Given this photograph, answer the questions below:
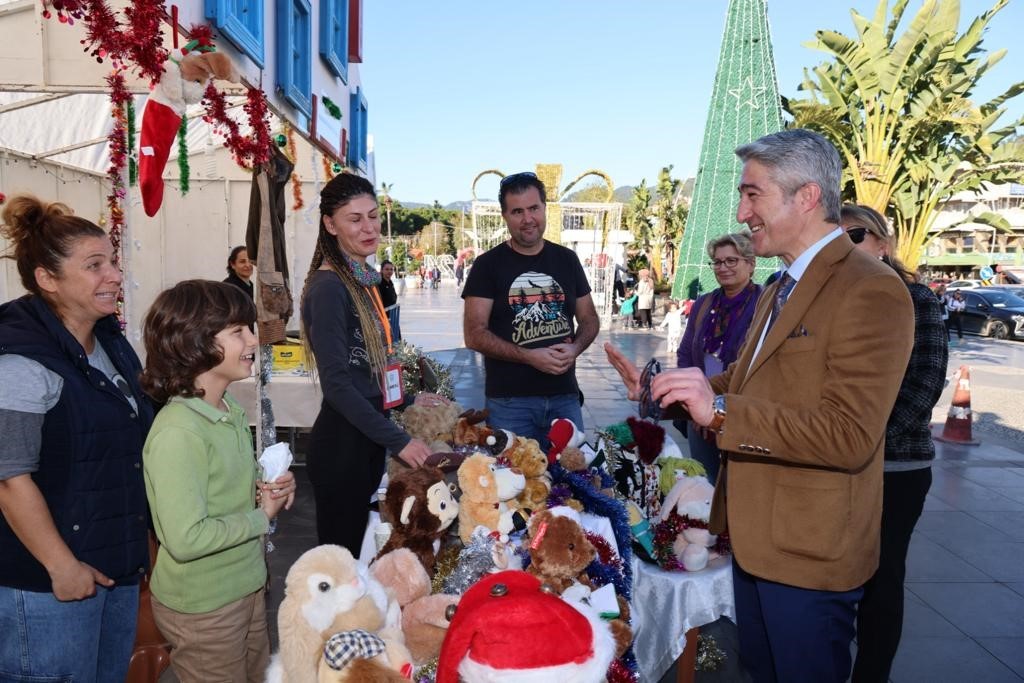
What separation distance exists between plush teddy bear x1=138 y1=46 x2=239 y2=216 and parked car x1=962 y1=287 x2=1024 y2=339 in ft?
77.1

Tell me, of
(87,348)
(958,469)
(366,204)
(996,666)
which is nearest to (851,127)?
(958,469)

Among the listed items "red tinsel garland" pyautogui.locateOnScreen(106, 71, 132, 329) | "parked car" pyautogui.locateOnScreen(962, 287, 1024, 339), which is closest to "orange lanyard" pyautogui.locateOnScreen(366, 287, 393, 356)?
"red tinsel garland" pyautogui.locateOnScreen(106, 71, 132, 329)

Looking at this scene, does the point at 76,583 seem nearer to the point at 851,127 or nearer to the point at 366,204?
the point at 366,204

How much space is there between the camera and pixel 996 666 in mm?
3314

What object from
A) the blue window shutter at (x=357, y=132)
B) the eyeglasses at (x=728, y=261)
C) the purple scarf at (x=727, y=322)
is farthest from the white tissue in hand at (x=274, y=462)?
the blue window shutter at (x=357, y=132)

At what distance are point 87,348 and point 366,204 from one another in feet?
3.51

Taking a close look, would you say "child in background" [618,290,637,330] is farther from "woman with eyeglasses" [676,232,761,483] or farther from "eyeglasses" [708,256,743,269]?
"eyeglasses" [708,256,743,269]

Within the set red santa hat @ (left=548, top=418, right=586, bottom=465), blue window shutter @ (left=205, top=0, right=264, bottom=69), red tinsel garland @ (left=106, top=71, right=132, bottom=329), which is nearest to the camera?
red santa hat @ (left=548, top=418, right=586, bottom=465)

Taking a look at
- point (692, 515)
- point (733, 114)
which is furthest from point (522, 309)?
point (733, 114)

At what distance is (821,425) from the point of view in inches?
65.0

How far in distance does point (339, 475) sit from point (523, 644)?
1.29 metres

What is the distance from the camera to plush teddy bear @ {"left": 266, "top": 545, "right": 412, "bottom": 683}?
1.65 metres

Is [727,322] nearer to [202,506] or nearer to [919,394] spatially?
[919,394]

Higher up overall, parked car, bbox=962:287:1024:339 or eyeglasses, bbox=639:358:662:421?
eyeglasses, bbox=639:358:662:421
